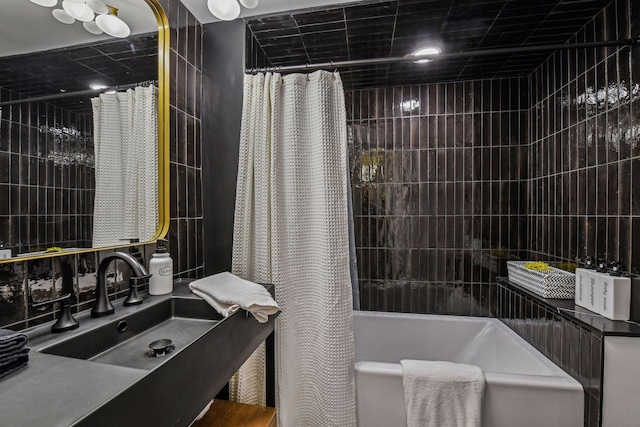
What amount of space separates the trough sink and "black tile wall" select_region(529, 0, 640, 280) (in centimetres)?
196

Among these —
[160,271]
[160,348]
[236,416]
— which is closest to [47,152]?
[160,271]

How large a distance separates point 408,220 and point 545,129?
3.79 feet

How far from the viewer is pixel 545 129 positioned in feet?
7.16

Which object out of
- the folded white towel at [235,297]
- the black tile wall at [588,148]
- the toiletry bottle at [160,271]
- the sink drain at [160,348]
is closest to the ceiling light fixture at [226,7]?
the toiletry bottle at [160,271]

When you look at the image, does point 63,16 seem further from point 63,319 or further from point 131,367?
point 131,367

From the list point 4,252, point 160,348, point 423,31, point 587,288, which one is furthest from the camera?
point 423,31

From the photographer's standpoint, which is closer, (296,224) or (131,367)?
(131,367)

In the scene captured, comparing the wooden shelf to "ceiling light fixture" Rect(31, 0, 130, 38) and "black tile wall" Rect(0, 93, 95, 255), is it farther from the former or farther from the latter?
"ceiling light fixture" Rect(31, 0, 130, 38)

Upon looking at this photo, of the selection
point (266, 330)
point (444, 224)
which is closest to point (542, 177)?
point (444, 224)

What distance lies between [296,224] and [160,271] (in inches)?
26.7

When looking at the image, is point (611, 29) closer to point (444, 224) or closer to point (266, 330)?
point (444, 224)

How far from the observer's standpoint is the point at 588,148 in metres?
1.73

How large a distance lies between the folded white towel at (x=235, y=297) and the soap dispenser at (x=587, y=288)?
1547 millimetres

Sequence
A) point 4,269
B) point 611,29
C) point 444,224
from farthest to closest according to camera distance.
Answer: point 444,224, point 611,29, point 4,269
